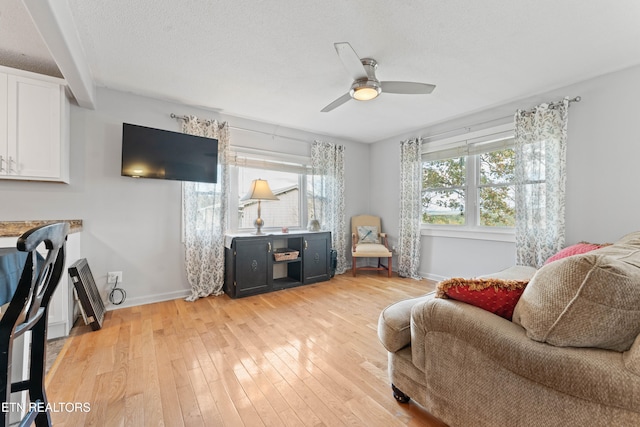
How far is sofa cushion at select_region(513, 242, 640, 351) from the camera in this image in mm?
858

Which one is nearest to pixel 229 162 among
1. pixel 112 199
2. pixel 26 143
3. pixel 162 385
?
pixel 112 199

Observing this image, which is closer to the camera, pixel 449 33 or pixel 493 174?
pixel 449 33

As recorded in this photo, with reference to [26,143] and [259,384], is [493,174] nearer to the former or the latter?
[259,384]

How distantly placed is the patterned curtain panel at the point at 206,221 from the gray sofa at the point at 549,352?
2.77 meters

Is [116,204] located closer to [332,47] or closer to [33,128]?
[33,128]

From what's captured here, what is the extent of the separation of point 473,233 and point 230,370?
3.35 m

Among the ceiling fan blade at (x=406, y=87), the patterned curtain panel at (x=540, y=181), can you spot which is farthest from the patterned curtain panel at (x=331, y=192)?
the patterned curtain panel at (x=540, y=181)

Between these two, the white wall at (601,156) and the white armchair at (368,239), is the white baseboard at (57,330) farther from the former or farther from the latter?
the white wall at (601,156)

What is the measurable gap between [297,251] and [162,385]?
92.3 inches

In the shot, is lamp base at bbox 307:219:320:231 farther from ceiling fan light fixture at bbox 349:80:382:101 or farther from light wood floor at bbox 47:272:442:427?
ceiling fan light fixture at bbox 349:80:382:101

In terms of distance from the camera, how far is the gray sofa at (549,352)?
2.75 ft

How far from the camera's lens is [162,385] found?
5.32 feet

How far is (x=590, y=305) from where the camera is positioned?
0.87 m

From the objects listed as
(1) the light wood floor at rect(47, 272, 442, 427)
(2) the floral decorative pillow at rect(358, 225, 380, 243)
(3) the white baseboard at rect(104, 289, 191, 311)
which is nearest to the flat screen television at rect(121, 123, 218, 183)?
(3) the white baseboard at rect(104, 289, 191, 311)
